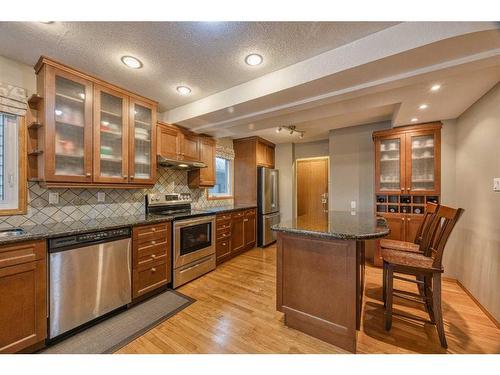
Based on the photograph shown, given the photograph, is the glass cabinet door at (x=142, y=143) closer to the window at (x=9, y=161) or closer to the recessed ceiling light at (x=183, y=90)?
the recessed ceiling light at (x=183, y=90)

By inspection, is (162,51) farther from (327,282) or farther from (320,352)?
(320,352)

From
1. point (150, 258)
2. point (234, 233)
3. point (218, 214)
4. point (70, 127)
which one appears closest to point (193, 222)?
point (218, 214)

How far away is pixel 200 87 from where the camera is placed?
2.35 m

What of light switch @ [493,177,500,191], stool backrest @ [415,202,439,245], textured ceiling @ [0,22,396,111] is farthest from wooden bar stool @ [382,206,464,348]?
textured ceiling @ [0,22,396,111]

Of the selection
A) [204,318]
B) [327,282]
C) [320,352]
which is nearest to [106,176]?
[204,318]

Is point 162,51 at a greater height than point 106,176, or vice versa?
point 162,51

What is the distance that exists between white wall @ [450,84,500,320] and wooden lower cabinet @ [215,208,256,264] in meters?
3.13

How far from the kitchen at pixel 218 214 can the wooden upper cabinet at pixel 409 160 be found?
19 millimetres

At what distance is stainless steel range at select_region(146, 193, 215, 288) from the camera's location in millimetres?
2588

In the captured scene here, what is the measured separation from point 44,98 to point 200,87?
144 cm

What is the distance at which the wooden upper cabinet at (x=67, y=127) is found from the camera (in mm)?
1829

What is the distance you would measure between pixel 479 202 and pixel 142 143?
4.06m

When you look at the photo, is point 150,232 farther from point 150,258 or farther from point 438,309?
point 438,309
